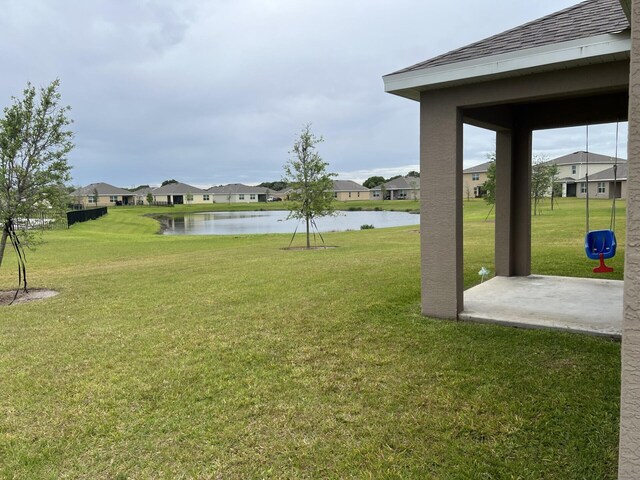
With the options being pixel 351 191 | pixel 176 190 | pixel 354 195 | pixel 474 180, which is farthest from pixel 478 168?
pixel 176 190

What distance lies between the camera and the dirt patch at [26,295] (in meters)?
8.12

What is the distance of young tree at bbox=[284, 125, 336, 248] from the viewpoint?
1691 centimetres

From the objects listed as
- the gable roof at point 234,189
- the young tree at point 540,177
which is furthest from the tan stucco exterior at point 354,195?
the young tree at point 540,177

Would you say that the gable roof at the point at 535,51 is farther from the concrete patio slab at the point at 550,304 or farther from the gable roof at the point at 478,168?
the gable roof at the point at 478,168

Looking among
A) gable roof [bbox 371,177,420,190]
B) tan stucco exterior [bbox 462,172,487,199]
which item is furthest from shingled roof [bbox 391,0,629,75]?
gable roof [bbox 371,177,420,190]

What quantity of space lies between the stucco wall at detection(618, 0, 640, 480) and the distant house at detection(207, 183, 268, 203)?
9551 centimetres

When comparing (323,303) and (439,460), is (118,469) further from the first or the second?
(323,303)

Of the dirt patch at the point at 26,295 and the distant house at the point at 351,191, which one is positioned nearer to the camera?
the dirt patch at the point at 26,295

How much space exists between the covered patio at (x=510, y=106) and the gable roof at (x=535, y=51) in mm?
10

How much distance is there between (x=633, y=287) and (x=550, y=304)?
16.6 feet

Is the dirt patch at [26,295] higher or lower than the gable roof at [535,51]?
lower

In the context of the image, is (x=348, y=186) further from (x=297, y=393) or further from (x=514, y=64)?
(x=297, y=393)

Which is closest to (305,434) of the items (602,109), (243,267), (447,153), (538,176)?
(447,153)

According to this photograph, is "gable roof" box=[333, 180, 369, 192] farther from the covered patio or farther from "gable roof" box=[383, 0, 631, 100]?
"gable roof" box=[383, 0, 631, 100]
